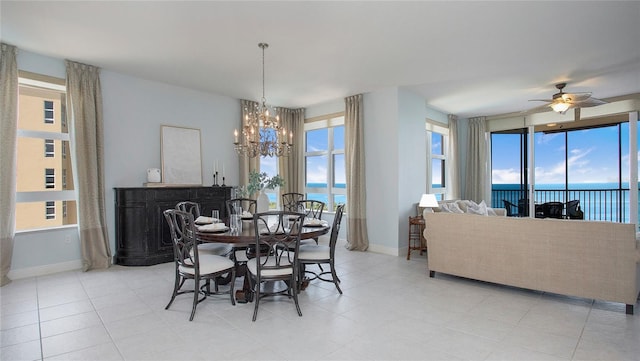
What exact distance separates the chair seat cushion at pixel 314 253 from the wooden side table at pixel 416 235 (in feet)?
6.86

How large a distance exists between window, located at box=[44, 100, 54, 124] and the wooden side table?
5.53 metres

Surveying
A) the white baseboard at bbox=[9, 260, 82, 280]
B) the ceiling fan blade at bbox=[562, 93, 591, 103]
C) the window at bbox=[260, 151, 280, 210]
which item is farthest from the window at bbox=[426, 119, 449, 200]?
the white baseboard at bbox=[9, 260, 82, 280]

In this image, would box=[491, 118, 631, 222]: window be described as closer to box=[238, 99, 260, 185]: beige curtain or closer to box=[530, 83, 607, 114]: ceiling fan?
box=[530, 83, 607, 114]: ceiling fan

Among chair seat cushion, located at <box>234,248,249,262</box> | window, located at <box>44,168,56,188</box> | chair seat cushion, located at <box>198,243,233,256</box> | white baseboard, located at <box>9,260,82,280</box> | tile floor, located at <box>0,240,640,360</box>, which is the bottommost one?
tile floor, located at <box>0,240,640,360</box>

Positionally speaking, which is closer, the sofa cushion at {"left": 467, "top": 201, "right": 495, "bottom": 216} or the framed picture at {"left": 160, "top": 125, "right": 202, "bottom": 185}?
the sofa cushion at {"left": 467, "top": 201, "right": 495, "bottom": 216}

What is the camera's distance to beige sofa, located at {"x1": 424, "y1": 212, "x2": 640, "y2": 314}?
9.75 feet

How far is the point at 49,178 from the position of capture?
4.40m

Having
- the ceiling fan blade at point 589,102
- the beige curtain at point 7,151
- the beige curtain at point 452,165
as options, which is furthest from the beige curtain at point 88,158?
the ceiling fan blade at point 589,102

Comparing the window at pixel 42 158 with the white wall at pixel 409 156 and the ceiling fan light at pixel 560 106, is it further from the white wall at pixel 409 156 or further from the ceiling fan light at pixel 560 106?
the ceiling fan light at pixel 560 106

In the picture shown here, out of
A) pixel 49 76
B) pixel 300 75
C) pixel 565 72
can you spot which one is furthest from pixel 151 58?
pixel 565 72

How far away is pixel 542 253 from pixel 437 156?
4.13 m

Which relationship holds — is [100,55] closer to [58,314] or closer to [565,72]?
[58,314]

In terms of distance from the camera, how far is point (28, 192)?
4.12m

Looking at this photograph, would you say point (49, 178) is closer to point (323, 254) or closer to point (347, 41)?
point (323, 254)
